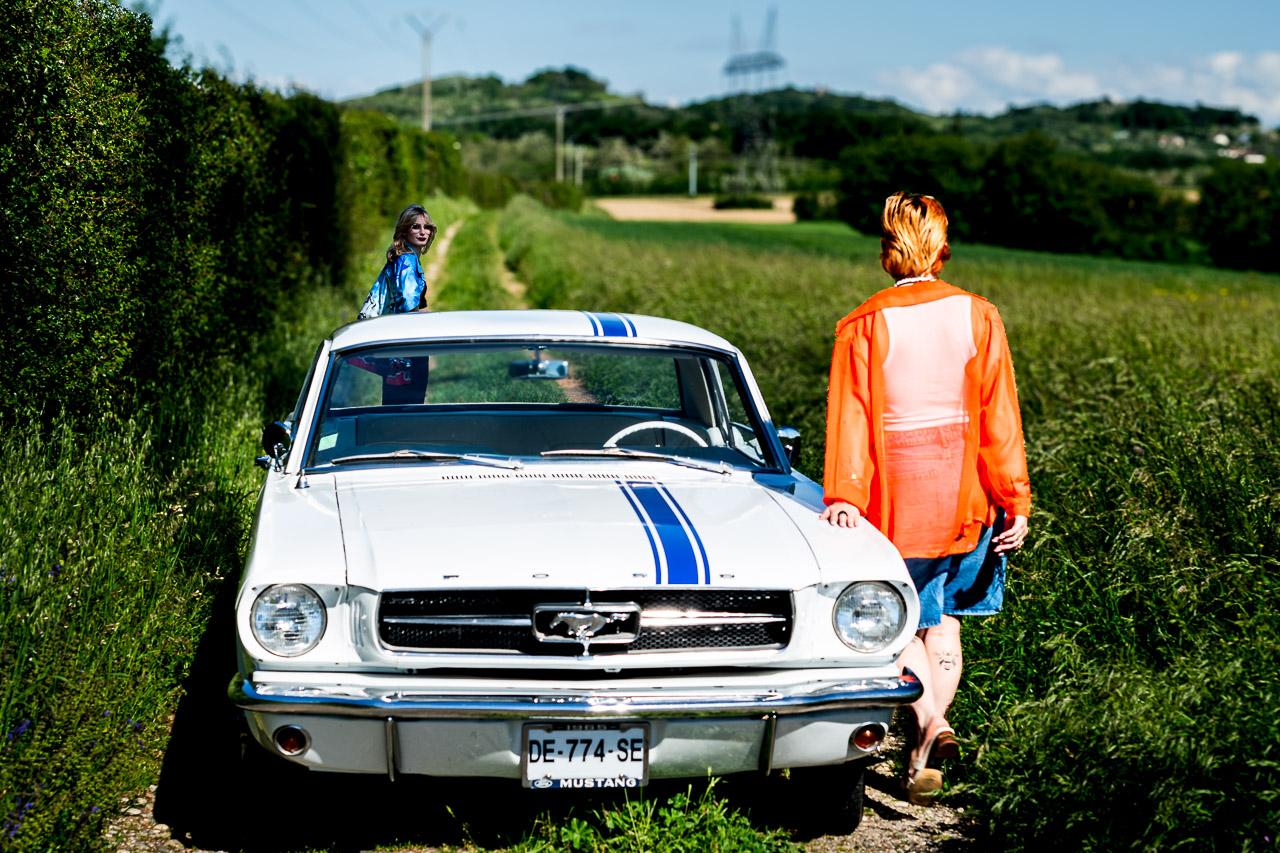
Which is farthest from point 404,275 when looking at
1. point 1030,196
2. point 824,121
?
point 824,121

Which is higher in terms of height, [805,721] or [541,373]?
[541,373]

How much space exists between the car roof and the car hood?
0.61 m

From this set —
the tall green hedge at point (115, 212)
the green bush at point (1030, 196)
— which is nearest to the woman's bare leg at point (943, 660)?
the tall green hedge at point (115, 212)

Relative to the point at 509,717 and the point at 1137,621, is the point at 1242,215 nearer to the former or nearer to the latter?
the point at 1137,621

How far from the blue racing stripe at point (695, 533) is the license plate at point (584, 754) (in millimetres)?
437

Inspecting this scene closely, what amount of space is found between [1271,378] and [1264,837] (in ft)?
16.9

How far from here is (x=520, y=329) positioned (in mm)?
4789

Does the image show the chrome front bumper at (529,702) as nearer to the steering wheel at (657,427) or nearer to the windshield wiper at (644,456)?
A: the windshield wiper at (644,456)

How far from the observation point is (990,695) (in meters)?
4.88

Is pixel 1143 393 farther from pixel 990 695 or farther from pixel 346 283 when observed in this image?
pixel 346 283

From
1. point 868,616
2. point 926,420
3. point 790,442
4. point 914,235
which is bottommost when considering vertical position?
point 868,616

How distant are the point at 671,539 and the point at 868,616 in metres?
0.61

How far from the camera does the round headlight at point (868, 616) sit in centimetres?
368

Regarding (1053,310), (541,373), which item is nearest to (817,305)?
(1053,310)
